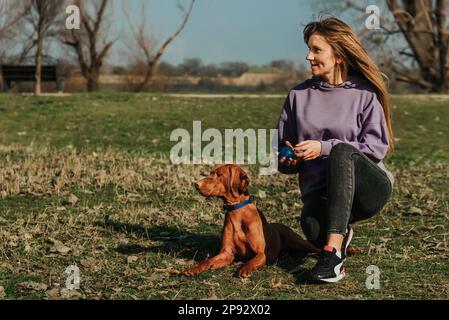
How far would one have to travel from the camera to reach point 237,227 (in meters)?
5.78

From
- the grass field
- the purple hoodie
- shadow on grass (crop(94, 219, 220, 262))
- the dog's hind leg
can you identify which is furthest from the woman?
shadow on grass (crop(94, 219, 220, 262))

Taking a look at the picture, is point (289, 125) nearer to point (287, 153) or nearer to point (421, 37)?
point (287, 153)

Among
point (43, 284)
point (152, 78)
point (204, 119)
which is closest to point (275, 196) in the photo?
point (43, 284)

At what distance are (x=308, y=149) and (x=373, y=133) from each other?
64 cm

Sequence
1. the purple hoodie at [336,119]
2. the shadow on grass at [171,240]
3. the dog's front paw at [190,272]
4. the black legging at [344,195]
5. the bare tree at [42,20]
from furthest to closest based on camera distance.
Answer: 1. the bare tree at [42,20]
2. the shadow on grass at [171,240]
3. the purple hoodie at [336,119]
4. the dog's front paw at [190,272]
5. the black legging at [344,195]

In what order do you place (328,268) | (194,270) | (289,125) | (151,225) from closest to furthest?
(328,268) < (194,270) < (289,125) < (151,225)

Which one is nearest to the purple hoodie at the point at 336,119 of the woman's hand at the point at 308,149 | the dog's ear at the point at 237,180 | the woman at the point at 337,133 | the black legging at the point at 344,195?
the woman at the point at 337,133

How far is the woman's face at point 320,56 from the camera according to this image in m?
5.71

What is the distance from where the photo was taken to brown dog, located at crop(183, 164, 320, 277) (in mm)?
5660

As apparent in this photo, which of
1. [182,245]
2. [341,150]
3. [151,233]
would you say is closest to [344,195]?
[341,150]

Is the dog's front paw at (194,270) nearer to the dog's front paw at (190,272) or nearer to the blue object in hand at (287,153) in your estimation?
the dog's front paw at (190,272)

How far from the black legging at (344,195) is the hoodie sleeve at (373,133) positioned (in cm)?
10
